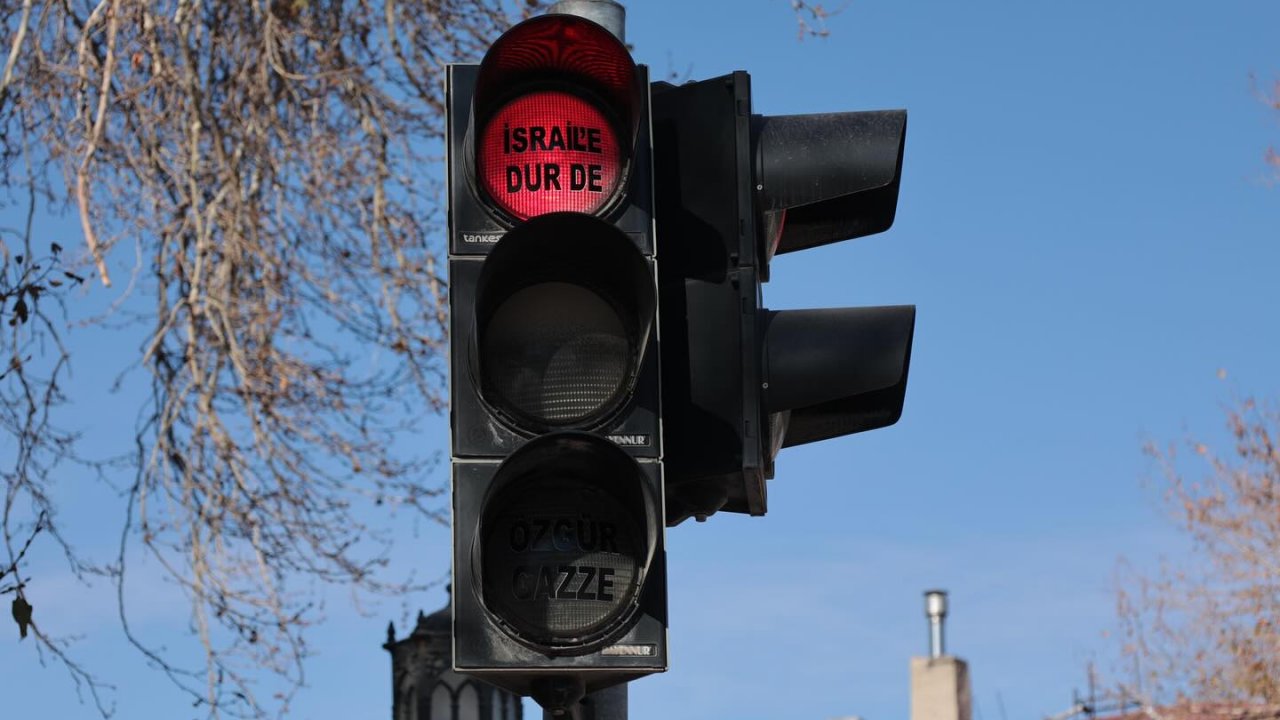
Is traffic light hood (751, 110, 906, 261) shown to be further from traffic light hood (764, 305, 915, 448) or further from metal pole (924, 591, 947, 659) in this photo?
metal pole (924, 591, 947, 659)

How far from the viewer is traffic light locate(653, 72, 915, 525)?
3.62m

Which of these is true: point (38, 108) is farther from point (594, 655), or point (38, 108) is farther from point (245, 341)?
point (594, 655)

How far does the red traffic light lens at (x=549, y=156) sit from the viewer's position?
11.5 ft

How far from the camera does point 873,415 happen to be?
4.13 m

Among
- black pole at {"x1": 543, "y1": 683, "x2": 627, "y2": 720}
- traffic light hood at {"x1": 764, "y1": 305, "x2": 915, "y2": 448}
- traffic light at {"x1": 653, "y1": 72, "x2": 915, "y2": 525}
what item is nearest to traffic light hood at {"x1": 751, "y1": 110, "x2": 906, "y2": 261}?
traffic light at {"x1": 653, "y1": 72, "x2": 915, "y2": 525}

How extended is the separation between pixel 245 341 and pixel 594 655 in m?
7.53

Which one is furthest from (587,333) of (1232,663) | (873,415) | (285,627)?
(1232,663)

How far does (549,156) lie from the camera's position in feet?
11.6

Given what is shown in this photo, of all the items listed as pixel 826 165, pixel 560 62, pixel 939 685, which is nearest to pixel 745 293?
pixel 826 165

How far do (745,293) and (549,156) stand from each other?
1.55 ft

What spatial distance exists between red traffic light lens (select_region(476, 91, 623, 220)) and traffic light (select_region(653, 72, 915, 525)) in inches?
10.3

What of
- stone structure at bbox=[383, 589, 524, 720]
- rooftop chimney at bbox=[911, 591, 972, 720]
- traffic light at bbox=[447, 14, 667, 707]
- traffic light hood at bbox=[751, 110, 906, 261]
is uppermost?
rooftop chimney at bbox=[911, 591, 972, 720]

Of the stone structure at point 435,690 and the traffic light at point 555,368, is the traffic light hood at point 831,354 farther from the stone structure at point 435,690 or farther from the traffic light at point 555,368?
the stone structure at point 435,690

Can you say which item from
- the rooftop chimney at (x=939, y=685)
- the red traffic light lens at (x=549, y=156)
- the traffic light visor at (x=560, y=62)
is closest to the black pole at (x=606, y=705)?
the red traffic light lens at (x=549, y=156)
